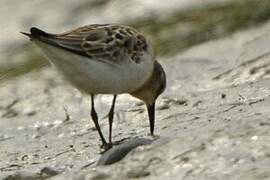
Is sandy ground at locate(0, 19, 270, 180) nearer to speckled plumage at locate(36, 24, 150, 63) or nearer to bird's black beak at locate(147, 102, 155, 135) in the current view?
bird's black beak at locate(147, 102, 155, 135)

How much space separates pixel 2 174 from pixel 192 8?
517 centimetres

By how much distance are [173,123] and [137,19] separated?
3.78 m

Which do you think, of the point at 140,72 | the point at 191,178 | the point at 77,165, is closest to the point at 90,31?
the point at 140,72

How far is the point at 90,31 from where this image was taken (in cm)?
770

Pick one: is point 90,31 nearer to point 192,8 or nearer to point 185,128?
point 185,128

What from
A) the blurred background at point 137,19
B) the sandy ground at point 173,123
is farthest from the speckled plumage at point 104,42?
the blurred background at point 137,19

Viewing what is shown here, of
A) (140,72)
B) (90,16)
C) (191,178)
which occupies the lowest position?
(191,178)

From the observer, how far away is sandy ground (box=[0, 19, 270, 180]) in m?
5.89

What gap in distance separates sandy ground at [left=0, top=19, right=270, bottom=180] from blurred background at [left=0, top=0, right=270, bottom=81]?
0.94ft

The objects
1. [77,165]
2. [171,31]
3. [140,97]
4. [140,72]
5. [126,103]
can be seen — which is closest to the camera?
[77,165]

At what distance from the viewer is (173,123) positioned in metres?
8.55

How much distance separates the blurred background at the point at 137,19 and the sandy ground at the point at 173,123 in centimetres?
29

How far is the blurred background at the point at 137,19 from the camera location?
1149 cm

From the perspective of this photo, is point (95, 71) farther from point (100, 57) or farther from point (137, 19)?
point (137, 19)
